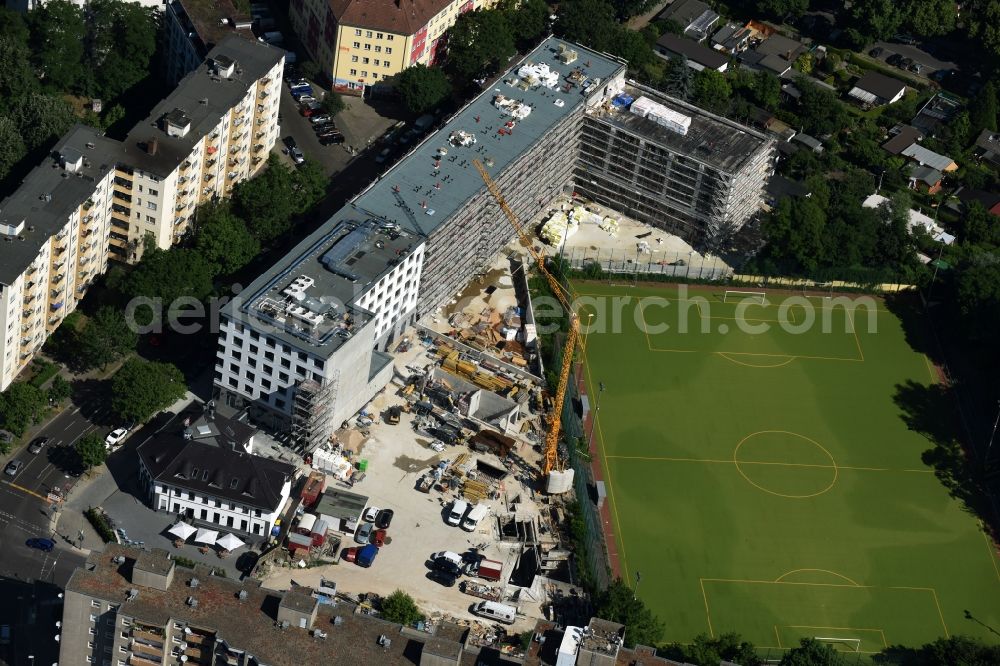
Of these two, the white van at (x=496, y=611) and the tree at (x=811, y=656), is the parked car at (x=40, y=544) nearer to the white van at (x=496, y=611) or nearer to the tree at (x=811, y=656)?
the white van at (x=496, y=611)

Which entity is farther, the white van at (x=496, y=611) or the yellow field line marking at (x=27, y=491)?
the yellow field line marking at (x=27, y=491)

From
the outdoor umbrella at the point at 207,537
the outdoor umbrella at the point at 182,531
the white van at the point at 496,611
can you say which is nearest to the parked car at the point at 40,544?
the outdoor umbrella at the point at 182,531

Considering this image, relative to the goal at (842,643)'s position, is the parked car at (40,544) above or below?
below

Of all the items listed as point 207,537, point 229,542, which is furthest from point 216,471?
point 229,542

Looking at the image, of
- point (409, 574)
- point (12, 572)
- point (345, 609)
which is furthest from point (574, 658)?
point (12, 572)

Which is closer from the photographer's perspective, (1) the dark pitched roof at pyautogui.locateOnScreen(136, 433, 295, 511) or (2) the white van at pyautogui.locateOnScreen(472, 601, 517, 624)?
(2) the white van at pyautogui.locateOnScreen(472, 601, 517, 624)

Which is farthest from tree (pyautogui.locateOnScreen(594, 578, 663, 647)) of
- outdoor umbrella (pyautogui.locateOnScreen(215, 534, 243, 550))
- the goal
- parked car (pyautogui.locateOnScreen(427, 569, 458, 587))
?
outdoor umbrella (pyautogui.locateOnScreen(215, 534, 243, 550))

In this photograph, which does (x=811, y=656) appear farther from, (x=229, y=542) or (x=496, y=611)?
(x=229, y=542)

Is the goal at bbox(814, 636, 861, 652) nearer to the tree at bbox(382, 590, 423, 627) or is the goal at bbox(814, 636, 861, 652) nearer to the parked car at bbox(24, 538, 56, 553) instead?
the tree at bbox(382, 590, 423, 627)
